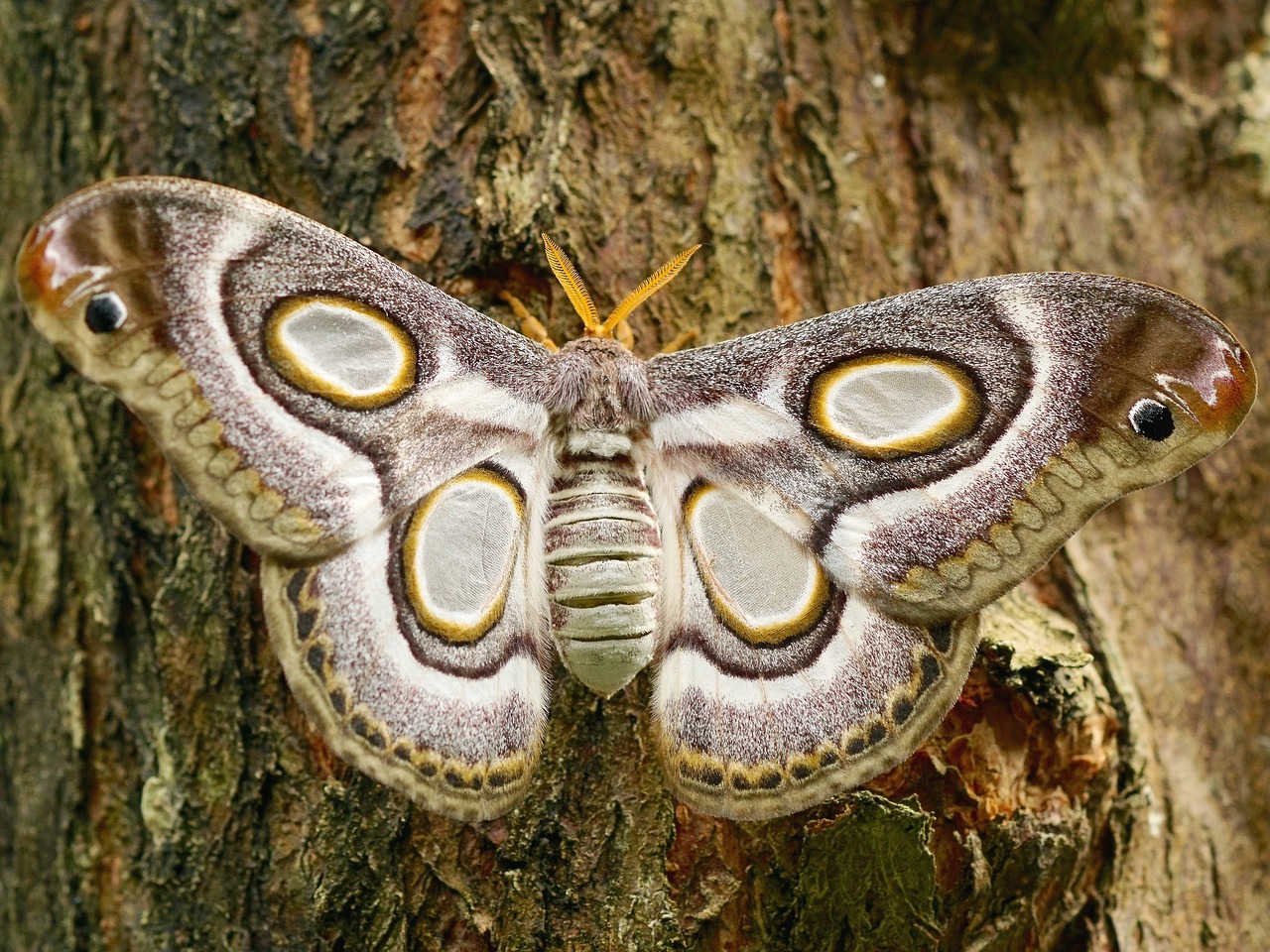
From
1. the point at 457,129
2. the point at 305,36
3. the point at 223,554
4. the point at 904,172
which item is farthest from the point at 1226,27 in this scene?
Answer: the point at 223,554

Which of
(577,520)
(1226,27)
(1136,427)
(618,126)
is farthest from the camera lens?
(1226,27)

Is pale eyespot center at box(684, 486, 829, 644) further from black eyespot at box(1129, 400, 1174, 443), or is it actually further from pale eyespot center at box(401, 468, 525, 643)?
black eyespot at box(1129, 400, 1174, 443)

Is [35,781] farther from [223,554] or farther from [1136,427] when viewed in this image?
[1136,427]

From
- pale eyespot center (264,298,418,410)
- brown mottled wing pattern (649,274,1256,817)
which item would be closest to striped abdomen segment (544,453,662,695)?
brown mottled wing pattern (649,274,1256,817)

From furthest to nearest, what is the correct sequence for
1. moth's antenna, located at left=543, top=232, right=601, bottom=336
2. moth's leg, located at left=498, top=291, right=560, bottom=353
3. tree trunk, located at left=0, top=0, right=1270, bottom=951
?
moth's leg, located at left=498, top=291, right=560, bottom=353, moth's antenna, located at left=543, top=232, right=601, bottom=336, tree trunk, located at left=0, top=0, right=1270, bottom=951

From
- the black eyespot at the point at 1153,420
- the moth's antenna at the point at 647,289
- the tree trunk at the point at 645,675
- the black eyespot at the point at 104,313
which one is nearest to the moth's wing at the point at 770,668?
the tree trunk at the point at 645,675

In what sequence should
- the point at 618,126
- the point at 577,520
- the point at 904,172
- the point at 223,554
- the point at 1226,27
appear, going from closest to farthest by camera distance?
1. the point at 577,520
2. the point at 223,554
3. the point at 618,126
4. the point at 904,172
5. the point at 1226,27

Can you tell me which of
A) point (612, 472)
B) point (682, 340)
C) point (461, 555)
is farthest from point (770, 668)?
point (682, 340)
